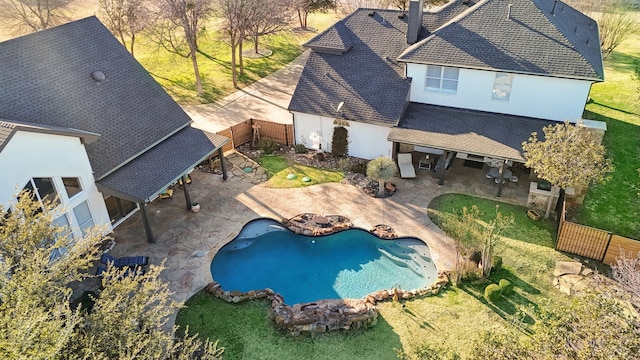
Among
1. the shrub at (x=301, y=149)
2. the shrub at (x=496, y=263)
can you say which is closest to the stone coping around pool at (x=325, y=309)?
the shrub at (x=496, y=263)

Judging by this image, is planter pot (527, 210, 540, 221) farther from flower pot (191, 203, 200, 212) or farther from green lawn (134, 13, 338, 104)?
green lawn (134, 13, 338, 104)

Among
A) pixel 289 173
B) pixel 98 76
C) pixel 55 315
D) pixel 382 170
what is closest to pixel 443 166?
pixel 382 170

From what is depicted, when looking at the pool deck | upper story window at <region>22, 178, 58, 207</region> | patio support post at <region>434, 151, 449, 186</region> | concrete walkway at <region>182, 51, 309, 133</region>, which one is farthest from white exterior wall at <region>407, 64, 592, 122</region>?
upper story window at <region>22, 178, 58, 207</region>

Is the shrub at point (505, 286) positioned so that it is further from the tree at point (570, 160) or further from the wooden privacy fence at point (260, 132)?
the wooden privacy fence at point (260, 132)

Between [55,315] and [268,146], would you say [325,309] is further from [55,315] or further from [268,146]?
Result: [268,146]

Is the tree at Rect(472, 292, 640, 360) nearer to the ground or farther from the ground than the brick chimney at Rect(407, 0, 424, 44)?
nearer to the ground

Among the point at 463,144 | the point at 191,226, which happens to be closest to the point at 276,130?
the point at 191,226
